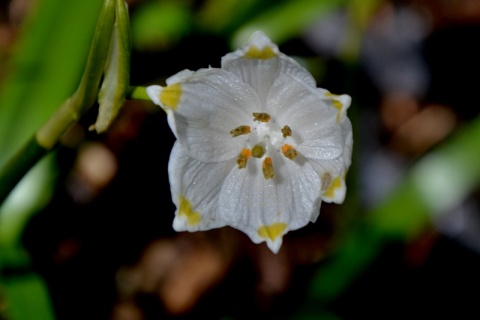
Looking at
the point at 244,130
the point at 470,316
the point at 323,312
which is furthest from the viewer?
the point at 470,316

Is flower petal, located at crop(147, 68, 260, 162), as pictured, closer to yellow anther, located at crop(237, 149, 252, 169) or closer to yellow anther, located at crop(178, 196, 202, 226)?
yellow anther, located at crop(237, 149, 252, 169)

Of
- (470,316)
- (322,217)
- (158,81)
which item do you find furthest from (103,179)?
(470,316)

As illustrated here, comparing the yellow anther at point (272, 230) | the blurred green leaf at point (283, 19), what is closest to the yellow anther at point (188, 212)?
the yellow anther at point (272, 230)

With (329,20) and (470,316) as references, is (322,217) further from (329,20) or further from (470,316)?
(329,20)

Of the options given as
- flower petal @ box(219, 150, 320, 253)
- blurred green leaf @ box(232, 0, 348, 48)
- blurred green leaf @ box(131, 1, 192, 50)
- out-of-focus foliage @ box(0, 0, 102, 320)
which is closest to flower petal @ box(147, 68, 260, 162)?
flower petal @ box(219, 150, 320, 253)

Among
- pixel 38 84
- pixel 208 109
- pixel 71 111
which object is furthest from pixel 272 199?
pixel 38 84

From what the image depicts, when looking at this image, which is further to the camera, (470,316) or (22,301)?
(470,316)

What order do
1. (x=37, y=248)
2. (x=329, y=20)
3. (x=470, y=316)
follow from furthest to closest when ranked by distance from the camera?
1. (x=329, y=20)
2. (x=470, y=316)
3. (x=37, y=248)
